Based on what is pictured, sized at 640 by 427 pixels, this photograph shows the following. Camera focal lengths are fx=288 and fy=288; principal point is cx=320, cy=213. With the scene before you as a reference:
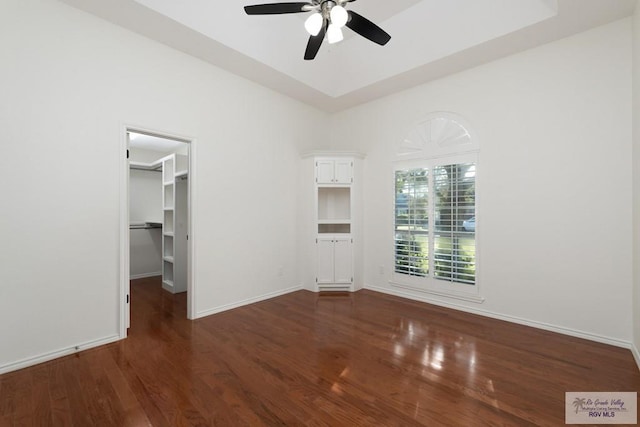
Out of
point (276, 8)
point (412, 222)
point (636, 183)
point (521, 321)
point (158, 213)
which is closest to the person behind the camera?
point (276, 8)

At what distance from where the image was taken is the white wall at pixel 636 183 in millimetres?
2504

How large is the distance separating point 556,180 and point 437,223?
1.38 m

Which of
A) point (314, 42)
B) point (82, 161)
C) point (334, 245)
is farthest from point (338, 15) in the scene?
point (334, 245)

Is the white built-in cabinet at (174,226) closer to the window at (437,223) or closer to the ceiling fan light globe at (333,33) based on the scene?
the ceiling fan light globe at (333,33)

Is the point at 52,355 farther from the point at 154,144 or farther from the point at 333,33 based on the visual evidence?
the point at 154,144

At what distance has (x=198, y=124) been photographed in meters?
3.58

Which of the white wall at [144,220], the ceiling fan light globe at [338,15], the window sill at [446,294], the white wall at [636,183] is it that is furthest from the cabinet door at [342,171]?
the white wall at [144,220]

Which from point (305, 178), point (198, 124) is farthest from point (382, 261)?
point (198, 124)

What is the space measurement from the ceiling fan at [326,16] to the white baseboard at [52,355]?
10.8 feet

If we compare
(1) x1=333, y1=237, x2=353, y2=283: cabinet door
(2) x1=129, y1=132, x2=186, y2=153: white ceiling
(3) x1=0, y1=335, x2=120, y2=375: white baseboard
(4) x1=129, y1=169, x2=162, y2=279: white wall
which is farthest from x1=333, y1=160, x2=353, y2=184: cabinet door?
(4) x1=129, y1=169, x2=162, y2=279: white wall

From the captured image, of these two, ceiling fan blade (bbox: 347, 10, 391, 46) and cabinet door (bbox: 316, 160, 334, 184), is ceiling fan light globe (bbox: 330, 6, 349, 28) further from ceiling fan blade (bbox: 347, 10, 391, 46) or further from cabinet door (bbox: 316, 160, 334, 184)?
cabinet door (bbox: 316, 160, 334, 184)

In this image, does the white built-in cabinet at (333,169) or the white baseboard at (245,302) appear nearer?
the white baseboard at (245,302)

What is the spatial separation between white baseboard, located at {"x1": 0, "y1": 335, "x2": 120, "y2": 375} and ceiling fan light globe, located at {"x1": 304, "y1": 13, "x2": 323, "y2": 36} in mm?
3453

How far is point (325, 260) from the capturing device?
185 inches
